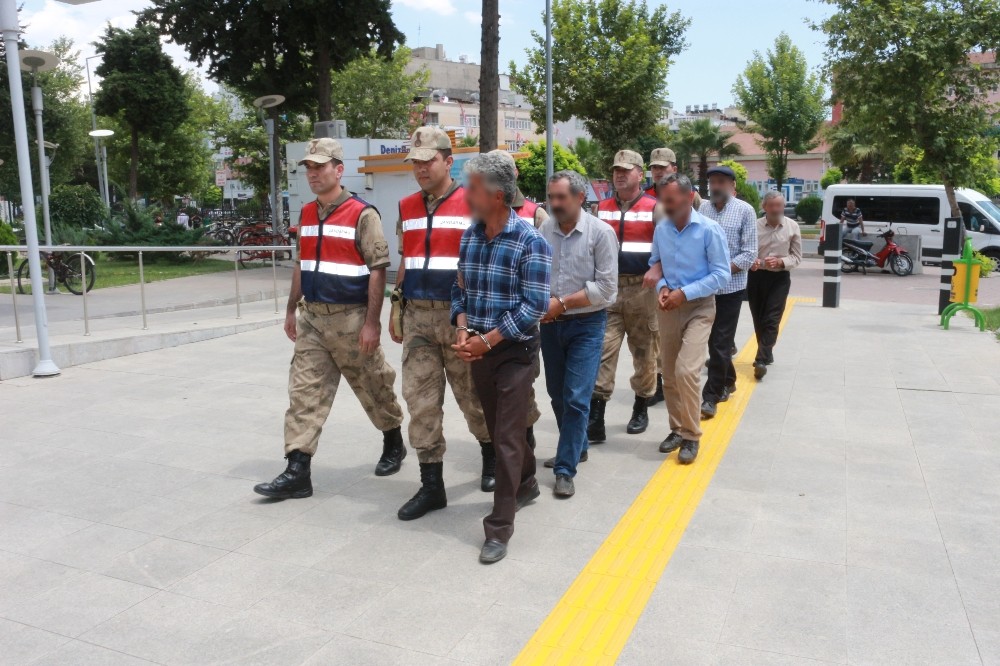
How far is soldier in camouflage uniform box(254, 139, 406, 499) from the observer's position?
15.8 feet

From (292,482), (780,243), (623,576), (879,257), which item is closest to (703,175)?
(879,257)

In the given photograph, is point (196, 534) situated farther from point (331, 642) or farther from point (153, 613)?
point (331, 642)

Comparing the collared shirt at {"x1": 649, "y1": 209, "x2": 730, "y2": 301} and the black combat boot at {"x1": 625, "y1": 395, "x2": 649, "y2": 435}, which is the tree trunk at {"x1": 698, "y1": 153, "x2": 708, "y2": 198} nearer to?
the black combat boot at {"x1": 625, "y1": 395, "x2": 649, "y2": 435}

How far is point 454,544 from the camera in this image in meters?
4.26

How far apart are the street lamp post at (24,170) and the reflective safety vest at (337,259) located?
13.9 ft

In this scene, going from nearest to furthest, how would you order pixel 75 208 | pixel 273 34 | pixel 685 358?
pixel 685 358 < pixel 273 34 < pixel 75 208

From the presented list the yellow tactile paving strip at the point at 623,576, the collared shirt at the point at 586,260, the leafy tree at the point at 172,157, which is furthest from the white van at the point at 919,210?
the leafy tree at the point at 172,157

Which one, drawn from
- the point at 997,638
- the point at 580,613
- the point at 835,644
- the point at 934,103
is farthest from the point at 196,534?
the point at 934,103

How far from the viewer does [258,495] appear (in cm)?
504

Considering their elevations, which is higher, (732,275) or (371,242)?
(371,242)

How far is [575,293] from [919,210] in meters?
20.0

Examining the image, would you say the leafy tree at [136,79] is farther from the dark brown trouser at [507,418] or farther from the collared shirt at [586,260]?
the dark brown trouser at [507,418]

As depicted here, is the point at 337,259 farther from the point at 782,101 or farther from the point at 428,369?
the point at 782,101

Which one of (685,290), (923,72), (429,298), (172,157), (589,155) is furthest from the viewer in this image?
(589,155)
